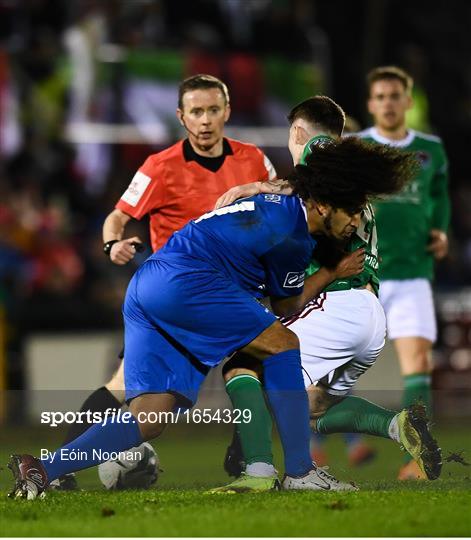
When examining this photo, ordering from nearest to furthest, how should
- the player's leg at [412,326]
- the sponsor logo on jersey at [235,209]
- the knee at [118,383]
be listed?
the sponsor logo on jersey at [235,209], the knee at [118,383], the player's leg at [412,326]

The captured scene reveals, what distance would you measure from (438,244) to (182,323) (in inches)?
123

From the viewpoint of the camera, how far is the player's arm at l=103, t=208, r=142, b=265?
739 cm

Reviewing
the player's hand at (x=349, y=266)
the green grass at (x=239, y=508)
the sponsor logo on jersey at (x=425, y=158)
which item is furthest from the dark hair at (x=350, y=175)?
the sponsor logo on jersey at (x=425, y=158)

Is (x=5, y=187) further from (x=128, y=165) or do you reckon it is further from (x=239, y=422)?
(x=239, y=422)

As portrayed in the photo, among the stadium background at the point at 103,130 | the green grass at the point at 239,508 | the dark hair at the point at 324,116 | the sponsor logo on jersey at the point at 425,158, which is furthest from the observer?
the stadium background at the point at 103,130

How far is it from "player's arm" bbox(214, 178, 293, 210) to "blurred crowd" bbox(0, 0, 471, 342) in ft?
21.6

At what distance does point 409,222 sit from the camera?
944 cm

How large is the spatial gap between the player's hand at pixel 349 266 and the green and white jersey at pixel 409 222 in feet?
7.14

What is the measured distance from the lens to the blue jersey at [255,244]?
661 centimetres

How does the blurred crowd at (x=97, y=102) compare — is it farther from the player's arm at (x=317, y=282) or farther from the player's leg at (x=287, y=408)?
the player's leg at (x=287, y=408)

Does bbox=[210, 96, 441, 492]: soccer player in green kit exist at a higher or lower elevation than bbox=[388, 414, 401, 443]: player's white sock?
higher

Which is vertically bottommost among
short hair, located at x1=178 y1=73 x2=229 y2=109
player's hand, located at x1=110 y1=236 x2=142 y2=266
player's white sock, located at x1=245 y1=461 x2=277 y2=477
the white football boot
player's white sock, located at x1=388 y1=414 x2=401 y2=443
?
the white football boot

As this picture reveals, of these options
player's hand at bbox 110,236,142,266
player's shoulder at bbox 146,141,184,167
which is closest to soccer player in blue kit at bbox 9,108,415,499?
player's hand at bbox 110,236,142,266

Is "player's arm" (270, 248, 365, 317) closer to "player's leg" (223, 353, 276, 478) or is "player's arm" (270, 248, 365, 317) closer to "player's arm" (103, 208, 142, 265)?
"player's leg" (223, 353, 276, 478)
